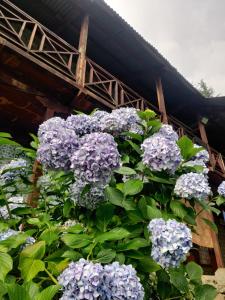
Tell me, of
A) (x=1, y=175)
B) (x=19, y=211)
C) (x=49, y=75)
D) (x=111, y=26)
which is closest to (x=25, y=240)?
(x=19, y=211)

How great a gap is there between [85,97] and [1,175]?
387 centimetres

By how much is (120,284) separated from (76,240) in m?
0.34

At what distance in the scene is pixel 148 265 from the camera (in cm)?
136

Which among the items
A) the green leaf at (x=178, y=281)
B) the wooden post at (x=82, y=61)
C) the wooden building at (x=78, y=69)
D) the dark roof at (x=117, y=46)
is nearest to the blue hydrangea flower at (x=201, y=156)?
the green leaf at (x=178, y=281)

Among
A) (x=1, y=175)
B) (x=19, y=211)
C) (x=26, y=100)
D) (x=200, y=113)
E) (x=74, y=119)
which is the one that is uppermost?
(x=200, y=113)

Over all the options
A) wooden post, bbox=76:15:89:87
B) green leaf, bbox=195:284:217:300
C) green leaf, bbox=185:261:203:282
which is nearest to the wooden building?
wooden post, bbox=76:15:89:87

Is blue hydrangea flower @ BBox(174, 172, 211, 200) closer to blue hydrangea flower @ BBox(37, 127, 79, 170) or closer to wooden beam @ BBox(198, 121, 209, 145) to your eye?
blue hydrangea flower @ BBox(37, 127, 79, 170)

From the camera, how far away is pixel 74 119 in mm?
1778

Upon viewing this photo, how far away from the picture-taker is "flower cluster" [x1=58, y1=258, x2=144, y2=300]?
99 cm

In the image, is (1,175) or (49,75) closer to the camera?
(1,175)

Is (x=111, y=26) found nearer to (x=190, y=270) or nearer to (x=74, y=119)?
(x=74, y=119)

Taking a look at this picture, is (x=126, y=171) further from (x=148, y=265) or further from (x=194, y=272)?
(x=194, y=272)

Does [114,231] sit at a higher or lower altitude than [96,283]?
higher

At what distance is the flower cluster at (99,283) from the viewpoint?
988 millimetres
